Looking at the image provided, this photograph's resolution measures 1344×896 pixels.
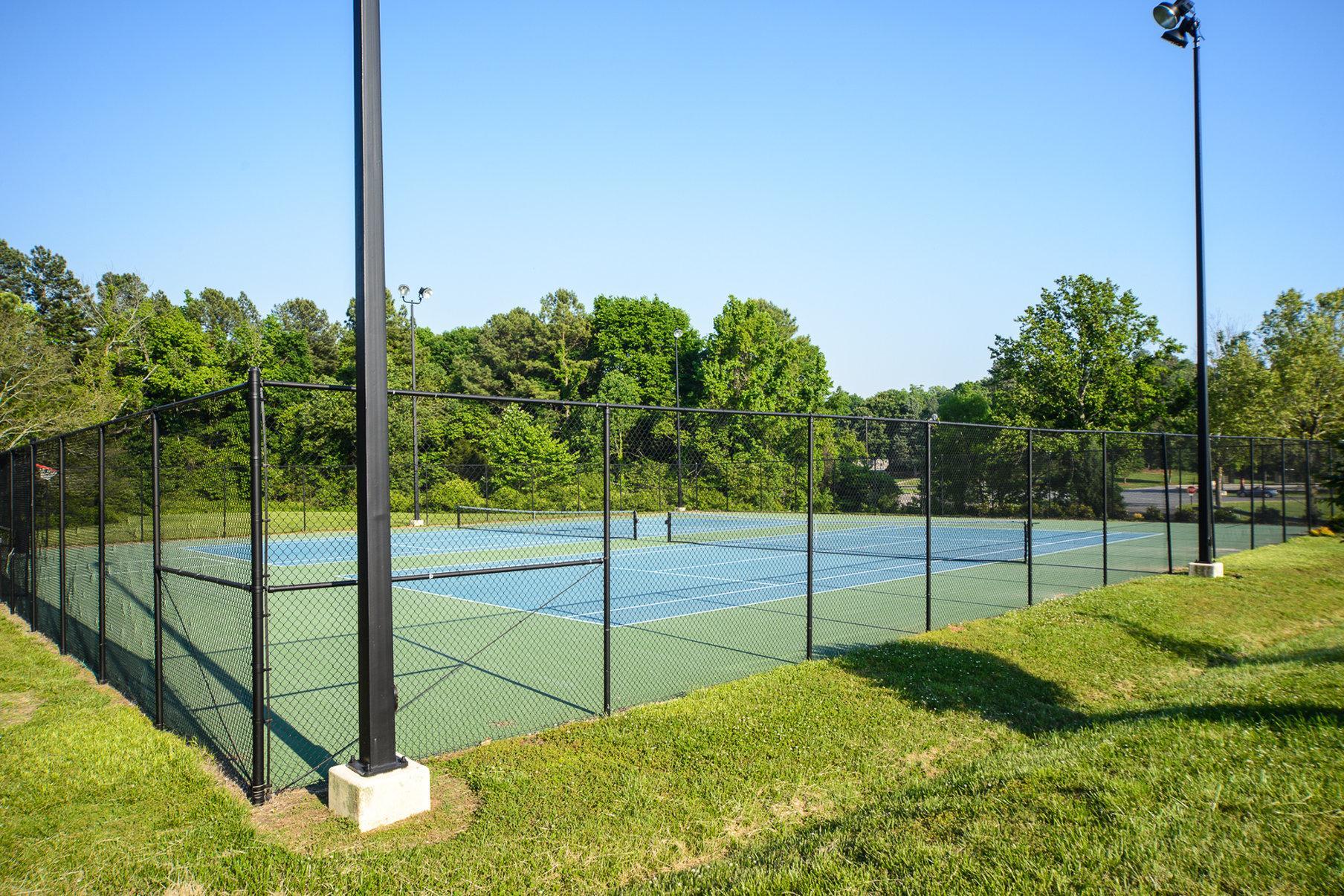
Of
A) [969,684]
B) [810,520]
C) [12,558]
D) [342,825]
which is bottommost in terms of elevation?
[969,684]

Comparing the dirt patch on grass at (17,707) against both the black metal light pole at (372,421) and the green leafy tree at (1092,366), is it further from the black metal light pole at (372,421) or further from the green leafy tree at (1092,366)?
the green leafy tree at (1092,366)

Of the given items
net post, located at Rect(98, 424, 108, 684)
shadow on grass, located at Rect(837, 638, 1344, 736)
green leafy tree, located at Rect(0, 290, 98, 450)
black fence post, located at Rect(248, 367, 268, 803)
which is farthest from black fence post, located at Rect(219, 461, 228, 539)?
green leafy tree, located at Rect(0, 290, 98, 450)

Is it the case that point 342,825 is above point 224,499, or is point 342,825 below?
below

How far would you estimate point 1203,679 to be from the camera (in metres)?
8.01

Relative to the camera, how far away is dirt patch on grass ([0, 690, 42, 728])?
681 cm

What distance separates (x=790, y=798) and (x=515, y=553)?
17.0 metres

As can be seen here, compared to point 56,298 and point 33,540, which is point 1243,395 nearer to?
point 33,540

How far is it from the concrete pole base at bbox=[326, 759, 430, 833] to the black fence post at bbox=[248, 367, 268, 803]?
0.49 metres

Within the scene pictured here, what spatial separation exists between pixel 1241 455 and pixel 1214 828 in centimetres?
2770

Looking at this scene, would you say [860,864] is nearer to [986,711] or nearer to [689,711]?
[689,711]

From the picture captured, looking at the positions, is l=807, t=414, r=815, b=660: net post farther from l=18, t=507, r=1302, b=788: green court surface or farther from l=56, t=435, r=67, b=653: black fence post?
l=56, t=435, r=67, b=653: black fence post

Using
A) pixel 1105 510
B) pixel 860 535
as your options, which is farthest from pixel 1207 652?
pixel 860 535

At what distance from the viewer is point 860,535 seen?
88.1 feet

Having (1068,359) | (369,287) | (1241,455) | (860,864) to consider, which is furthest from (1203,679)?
(1068,359)
